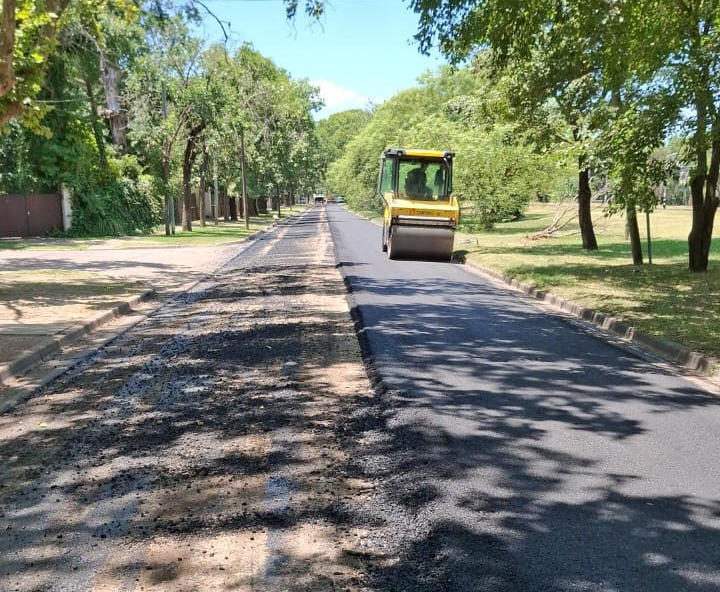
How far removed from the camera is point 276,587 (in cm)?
307

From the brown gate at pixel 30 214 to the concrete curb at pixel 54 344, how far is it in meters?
20.7

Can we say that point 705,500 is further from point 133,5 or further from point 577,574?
point 133,5

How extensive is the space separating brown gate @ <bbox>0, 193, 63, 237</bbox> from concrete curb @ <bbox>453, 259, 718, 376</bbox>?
2302 centimetres

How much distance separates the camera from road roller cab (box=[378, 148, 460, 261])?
61.1 ft

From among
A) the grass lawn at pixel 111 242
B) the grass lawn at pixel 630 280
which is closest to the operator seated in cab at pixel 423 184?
the grass lawn at pixel 630 280

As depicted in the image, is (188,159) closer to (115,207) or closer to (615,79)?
(115,207)

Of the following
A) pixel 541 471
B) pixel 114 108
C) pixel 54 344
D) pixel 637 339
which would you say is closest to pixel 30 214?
pixel 114 108

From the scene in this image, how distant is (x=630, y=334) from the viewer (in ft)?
30.5

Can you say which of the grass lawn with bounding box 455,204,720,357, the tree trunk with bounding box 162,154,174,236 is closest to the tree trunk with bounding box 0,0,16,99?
the grass lawn with bounding box 455,204,720,357

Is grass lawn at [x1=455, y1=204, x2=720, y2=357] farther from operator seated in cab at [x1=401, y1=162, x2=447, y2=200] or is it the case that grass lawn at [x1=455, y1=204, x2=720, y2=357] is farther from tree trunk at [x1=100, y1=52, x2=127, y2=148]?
tree trunk at [x1=100, y1=52, x2=127, y2=148]

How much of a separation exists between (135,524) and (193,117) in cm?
2926

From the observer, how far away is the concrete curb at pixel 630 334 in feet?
24.7

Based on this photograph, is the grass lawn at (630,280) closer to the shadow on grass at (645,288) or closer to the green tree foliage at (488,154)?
the shadow on grass at (645,288)

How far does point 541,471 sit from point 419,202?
1506 centimetres
